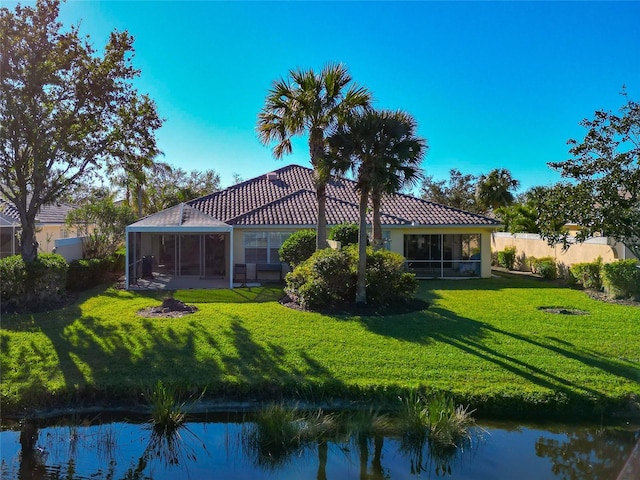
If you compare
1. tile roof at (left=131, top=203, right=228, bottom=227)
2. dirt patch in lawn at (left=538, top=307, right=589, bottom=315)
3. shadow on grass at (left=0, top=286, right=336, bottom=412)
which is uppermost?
tile roof at (left=131, top=203, right=228, bottom=227)

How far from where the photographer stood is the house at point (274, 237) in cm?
2056

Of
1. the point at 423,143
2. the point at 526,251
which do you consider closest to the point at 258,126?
the point at 423,143

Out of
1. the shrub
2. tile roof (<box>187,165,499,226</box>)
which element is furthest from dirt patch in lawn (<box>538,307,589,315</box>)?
tile roof (<box>187,165,499,226</box>)

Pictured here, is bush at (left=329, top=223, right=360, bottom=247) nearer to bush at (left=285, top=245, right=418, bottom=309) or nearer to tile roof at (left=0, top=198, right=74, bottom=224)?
bush at (left=285, top=245, right=418, bottom=309)

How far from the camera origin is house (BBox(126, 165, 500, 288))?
20.6 meters

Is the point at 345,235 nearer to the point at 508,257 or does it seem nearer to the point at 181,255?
the point at 181,255

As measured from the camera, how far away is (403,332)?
1108 cm

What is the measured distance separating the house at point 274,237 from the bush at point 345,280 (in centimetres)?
657

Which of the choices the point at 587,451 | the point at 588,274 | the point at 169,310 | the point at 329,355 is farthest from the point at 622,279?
the point at 169,310

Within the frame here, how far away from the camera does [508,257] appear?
1083 inches

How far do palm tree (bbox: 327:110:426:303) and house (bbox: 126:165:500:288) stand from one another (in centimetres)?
771

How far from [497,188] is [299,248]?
2674cm

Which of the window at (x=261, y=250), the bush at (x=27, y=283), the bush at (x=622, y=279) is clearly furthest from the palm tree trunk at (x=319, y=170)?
the bush at (x=622, y=279)

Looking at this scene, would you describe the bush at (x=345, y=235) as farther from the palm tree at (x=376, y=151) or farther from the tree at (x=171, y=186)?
the tree at (x=171, y=186)
